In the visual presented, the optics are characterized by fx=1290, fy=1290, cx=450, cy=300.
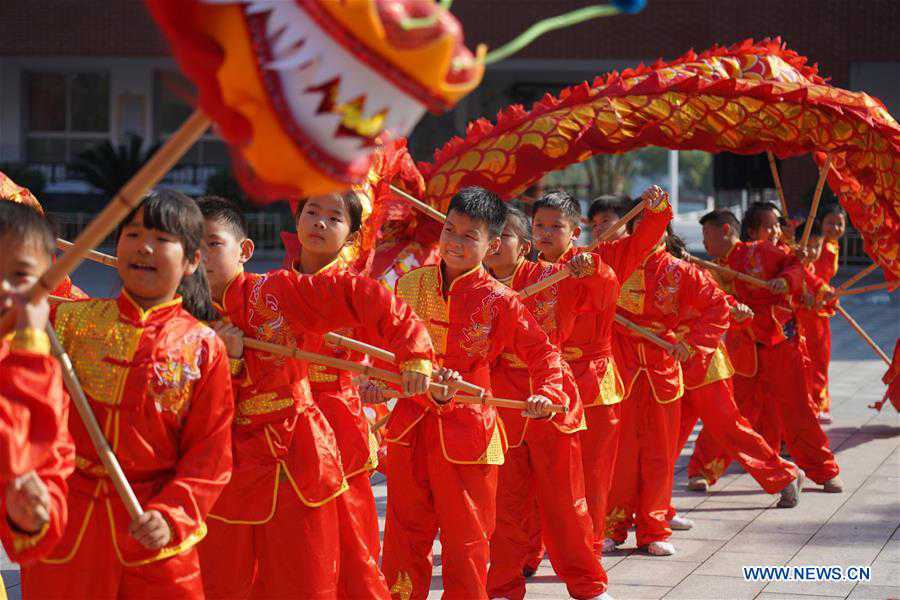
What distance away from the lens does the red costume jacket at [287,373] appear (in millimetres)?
3729

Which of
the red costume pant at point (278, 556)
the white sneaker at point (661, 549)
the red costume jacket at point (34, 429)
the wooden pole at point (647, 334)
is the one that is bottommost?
the white sneaker at point (661, 549)

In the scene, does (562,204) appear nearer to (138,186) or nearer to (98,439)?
(98,439)

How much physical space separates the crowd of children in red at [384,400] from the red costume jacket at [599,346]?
0.01m

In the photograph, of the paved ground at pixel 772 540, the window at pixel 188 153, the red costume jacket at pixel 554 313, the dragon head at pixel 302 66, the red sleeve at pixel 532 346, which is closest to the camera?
the dragon head at pixel 302 66

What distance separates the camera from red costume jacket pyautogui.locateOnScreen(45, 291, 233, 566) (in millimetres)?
3010

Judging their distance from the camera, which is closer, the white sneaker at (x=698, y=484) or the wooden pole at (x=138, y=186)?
the wooden pole at (x=138, y=186)

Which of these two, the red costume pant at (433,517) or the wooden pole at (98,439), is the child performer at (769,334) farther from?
the wooden pole at (98,439)

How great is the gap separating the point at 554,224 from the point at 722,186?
789 centimetres

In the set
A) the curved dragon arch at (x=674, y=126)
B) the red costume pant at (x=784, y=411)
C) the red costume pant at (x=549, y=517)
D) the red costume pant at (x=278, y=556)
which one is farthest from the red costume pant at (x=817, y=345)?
the red costume pant at (x=278, y=556)

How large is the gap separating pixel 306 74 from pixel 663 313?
4.15 meters

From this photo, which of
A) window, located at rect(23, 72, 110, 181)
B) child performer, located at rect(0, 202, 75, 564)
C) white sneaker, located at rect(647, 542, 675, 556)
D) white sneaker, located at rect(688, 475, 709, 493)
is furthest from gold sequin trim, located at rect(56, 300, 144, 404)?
window, located at rect(23, 72, 110, 181)

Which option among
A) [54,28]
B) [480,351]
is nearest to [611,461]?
[480,351]

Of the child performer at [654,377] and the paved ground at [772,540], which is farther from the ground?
the child performer at [654,377]

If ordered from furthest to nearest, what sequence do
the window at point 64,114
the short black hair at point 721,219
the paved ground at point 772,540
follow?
the window at point 64,114 → the short black hair at point 721,219 → the paved ground at point 772,540
